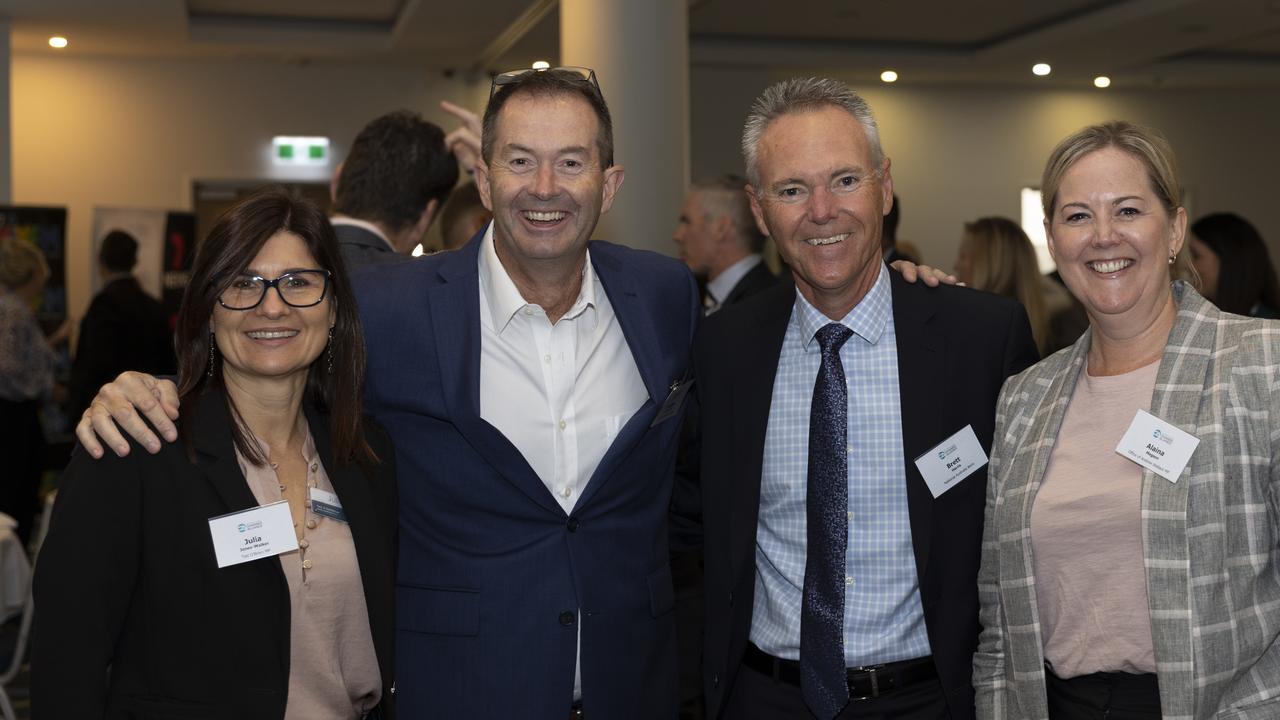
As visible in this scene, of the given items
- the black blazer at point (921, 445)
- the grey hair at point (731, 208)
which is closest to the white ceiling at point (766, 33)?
the grey hair at point (731, 208)

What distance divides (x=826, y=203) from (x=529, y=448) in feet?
2.37

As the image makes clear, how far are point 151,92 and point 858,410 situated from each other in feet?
32.5

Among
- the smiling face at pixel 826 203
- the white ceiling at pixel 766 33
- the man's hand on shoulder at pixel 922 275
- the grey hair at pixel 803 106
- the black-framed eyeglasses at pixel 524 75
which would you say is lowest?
the man's hand on shoulder at pixel 922 275

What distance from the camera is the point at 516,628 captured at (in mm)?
2230

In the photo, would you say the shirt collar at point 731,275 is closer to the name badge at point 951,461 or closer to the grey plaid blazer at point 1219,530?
the name badge at point 951,461

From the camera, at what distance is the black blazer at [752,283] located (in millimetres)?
5590

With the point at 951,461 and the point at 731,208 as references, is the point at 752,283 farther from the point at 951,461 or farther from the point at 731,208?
the point at 951,461

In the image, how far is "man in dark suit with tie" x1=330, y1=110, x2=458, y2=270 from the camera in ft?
12.6

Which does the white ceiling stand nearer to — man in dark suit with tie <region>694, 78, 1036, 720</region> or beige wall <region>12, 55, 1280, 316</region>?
beige wall <region>12, 55, 1280, 316</region>

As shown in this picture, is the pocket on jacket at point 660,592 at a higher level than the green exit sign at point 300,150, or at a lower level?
lower

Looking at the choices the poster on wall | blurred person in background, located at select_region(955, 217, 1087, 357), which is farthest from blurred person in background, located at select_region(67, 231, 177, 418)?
blurred person in background, located at select_region(955, 217, 1087, 357)

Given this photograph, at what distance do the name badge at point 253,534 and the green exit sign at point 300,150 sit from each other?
9618mm

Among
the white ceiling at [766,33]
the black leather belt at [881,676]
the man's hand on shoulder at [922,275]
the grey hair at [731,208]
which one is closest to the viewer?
the black leather belt at [881,676]

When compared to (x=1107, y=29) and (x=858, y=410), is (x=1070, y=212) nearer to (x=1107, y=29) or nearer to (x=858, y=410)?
(x=858, y=410)
